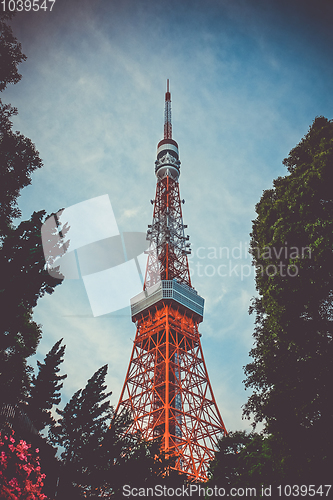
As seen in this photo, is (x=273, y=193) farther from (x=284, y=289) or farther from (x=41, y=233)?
(x=41, y=233)

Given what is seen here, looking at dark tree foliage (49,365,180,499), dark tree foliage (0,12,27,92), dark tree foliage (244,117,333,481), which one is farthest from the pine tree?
dark tree foliage (0,12,27,92)

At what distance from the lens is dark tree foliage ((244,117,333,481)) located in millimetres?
8727

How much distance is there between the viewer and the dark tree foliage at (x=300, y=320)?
8727mm

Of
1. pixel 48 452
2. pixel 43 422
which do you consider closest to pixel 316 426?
pixel 48 452

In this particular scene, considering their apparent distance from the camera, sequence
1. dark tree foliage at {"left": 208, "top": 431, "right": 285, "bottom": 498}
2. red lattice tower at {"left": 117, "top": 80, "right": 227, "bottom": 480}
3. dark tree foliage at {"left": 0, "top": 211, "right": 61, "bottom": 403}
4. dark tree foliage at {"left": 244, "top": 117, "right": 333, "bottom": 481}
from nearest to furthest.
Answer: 1. dark tree foliage at {"left": 244, "top": 117, "right": 333, "bottom": 481}
2. dark tree foliage at {"left": 0, "top": 211, "right": 61, "bottom": 403}
3. dark tree foliage at {"left": 208, "top": 431, "right": 285, "bottom": 498}
4. red lattice tower at {"left": 117, "top": 80, "right": 227, "bottom": 480}

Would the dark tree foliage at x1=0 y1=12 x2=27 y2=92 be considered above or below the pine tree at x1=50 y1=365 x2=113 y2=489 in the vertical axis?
above

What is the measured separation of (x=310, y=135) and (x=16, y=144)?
9.94 meters

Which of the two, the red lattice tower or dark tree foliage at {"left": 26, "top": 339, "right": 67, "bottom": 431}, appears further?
the red lattice tower

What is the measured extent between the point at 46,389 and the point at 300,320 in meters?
11.9

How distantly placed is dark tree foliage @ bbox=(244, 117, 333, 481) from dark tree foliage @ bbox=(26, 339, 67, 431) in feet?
31.0

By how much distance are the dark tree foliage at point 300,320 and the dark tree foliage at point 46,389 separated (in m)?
9.43

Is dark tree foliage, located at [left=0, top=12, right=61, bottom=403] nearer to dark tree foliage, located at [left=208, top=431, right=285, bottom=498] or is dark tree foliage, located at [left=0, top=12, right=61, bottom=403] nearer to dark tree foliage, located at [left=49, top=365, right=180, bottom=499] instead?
dark tree foliage, located at [left=49, top=365, right=180, bottom=499]

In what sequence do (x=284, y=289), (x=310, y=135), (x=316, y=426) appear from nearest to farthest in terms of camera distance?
(x=316, y=426)
(x=284, y=289)
(x=310, y=135)

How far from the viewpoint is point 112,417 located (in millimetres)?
11797
